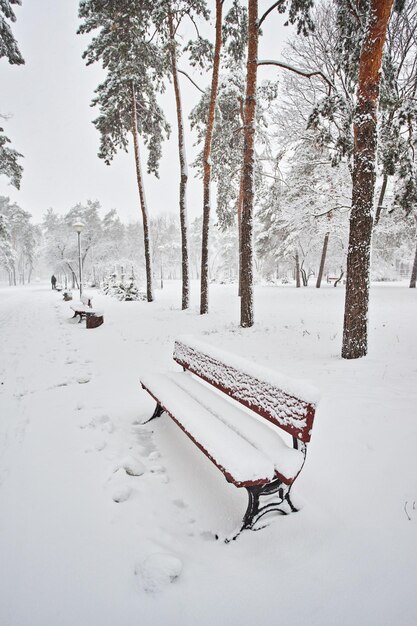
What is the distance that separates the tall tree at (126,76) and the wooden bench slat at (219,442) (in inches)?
506

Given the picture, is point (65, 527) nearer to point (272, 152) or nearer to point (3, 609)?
point (3, 609)

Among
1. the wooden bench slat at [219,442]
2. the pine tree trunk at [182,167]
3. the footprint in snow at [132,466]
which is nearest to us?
the wooden bench slat at [219,442]

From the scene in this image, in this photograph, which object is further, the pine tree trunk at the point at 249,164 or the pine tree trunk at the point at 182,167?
the pine tree trunk at the point at 182,167

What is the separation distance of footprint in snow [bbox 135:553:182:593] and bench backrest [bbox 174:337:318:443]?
44.4 inches

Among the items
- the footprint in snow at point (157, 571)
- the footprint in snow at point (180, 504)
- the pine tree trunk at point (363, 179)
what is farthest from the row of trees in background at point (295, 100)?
the footprint in snow at point (157, 571)

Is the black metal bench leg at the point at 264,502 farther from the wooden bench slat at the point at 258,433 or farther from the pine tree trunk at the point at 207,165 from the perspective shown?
the pine tree trunk at the point at 207,165

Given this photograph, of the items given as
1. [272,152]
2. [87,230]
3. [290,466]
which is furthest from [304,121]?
[87,230]

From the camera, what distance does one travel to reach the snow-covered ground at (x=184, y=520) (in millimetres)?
1706

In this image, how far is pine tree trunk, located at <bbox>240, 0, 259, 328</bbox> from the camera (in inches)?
299

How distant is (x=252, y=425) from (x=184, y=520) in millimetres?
897

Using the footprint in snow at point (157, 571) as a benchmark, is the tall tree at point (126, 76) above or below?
above

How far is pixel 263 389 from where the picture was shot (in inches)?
100

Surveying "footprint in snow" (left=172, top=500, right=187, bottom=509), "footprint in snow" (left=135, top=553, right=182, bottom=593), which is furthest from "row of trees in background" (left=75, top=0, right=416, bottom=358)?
"footprint in snow" (left=135, top=553, right=182, bottom=593)

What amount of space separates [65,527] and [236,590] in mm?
1280
